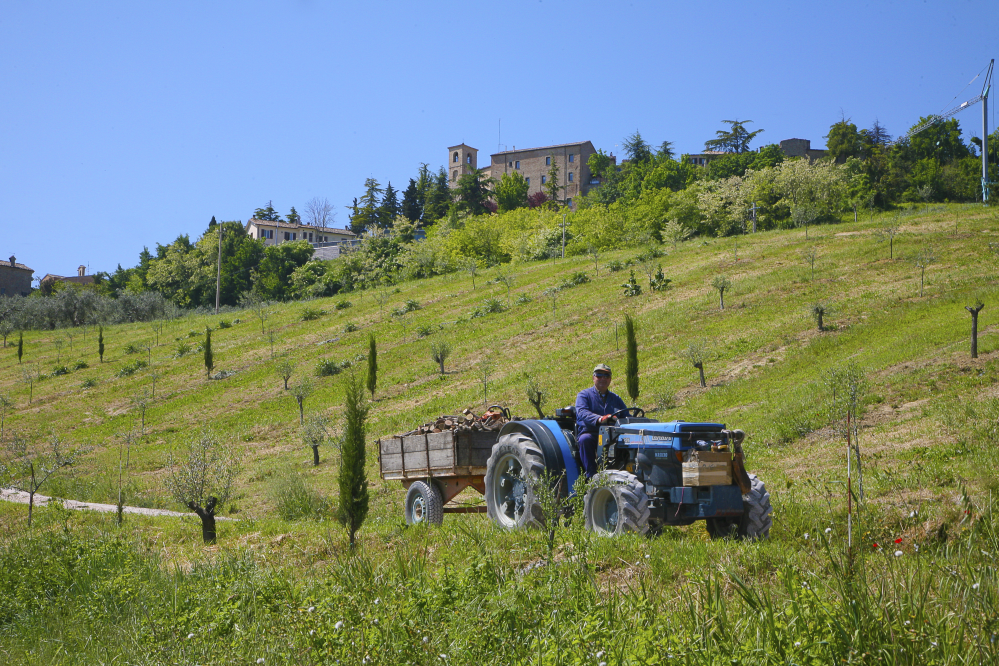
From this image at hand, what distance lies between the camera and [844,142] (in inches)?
3472

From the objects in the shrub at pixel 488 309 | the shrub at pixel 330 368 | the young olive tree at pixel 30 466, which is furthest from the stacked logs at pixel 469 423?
the shrub at pixel 488 309

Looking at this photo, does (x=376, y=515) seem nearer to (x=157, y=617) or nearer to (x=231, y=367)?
(x=157, y=617)

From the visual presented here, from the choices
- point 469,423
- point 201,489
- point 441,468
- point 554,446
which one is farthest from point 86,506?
point 554,446

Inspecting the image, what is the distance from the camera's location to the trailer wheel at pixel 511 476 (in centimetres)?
862

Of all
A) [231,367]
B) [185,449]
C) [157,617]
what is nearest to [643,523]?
[157,617]

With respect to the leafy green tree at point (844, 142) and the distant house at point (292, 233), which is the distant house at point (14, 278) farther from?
the leafy green tree at point (844, 142)

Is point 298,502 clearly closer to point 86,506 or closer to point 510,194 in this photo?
point 86,506

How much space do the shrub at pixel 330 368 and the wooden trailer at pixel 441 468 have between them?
2822cm

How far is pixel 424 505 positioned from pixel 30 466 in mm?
13123

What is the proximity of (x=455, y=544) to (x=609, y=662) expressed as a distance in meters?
4.19

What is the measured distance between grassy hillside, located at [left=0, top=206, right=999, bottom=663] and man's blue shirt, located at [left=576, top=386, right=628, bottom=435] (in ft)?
5.57

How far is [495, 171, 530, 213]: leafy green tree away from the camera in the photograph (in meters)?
107

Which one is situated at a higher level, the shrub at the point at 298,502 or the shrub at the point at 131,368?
the shrub at the point at 131,368

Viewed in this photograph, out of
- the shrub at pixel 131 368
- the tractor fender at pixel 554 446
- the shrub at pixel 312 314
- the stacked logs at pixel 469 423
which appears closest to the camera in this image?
the tractor fender at pixel 554 446
